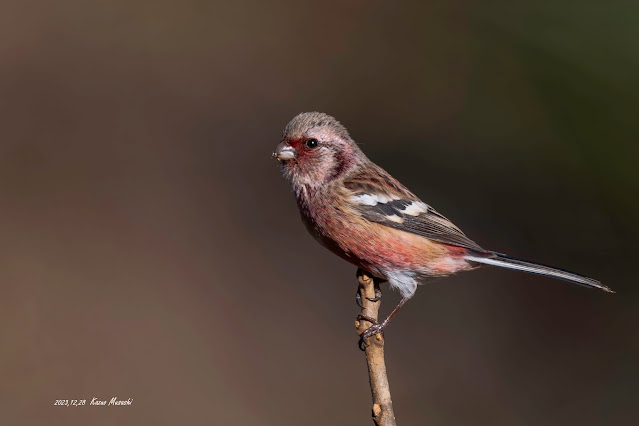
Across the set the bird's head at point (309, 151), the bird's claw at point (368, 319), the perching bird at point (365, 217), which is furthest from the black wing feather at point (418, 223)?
the bird's claw at point (368, 319)

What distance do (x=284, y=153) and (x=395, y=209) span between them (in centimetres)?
77

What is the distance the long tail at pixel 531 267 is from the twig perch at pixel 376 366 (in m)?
0.91

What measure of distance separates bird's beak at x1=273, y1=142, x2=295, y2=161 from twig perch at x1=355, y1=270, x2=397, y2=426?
0.95 metres

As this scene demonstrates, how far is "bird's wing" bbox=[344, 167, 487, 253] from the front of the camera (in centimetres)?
404

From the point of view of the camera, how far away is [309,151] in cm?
412

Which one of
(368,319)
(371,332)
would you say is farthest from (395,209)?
(371,332)

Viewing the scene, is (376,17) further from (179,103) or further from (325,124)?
(325,124)

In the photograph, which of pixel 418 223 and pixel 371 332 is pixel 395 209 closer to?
pixel 418 223

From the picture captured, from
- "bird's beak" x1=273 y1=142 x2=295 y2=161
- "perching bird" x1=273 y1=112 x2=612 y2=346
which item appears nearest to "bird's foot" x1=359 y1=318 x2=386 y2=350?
"perching bird" x1=273 y1=112 x2=612 y2=346

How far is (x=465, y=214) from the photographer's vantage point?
7.39 meters

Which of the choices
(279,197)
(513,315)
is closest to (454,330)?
(513,315)

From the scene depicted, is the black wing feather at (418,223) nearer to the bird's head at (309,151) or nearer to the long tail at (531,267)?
the long tail at (531,267)

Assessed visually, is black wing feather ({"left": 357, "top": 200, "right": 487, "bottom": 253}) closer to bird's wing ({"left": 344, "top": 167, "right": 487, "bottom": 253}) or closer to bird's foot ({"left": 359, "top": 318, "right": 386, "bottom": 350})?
bird's wing ({"left": 344, "top": 167, "right": 487, "bottom": 253})

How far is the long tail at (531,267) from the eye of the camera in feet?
11.7
